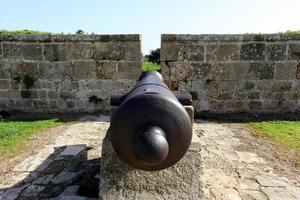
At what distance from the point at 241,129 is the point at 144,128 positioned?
176 inches

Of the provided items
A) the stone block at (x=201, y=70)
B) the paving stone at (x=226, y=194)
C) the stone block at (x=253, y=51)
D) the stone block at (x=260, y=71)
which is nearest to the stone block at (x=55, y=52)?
the stone block at (x=201, y=70)

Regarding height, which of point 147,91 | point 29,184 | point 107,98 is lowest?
point 29,184

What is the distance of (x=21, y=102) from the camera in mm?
7613

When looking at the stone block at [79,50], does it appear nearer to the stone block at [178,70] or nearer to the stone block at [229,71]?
the stone block at [178,70]

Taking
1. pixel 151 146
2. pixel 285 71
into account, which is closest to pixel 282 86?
pixel 285 71

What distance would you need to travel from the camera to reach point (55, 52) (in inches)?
291

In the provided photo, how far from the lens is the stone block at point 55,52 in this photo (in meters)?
7.36

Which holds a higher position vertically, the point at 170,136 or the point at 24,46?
the point at 24,46

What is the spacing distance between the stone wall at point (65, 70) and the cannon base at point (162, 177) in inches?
174

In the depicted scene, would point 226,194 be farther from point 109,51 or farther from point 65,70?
point 65,70

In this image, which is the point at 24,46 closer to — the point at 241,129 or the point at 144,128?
the point at 241,129

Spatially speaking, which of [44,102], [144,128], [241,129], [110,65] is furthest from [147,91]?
[44,102]

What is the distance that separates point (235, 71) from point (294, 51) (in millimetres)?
1254

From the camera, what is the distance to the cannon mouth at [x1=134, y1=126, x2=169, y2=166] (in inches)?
90.9
